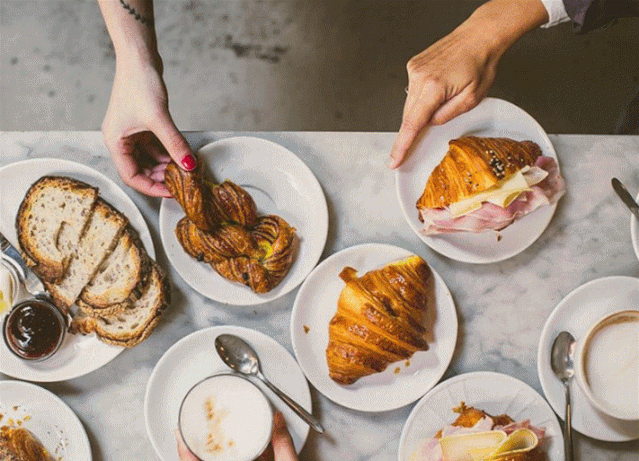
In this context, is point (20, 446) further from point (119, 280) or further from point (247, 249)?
point (247, 249)

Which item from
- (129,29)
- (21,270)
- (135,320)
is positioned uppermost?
(129,29)

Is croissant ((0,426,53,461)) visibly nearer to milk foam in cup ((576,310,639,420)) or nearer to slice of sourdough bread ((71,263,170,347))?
slice of sourdough bread ((71,263,170,347))

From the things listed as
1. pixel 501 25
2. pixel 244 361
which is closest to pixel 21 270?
pixel 244 361

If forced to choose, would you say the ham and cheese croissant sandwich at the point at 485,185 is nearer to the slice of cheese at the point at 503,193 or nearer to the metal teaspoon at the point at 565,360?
the slice of cheese at the point at 503,193

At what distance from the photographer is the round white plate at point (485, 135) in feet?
5.41

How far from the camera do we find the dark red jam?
1606 millimetres

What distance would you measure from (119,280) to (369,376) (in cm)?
71

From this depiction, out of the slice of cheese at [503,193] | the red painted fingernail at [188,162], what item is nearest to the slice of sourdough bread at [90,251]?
the red painted fingernail at [188,162]

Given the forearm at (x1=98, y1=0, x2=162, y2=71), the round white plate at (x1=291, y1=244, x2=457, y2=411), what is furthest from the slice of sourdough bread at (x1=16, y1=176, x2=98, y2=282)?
the round white plate at (x1=291, y1=244, x2=457, y2=411)

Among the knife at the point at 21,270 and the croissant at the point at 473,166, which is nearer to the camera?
the croissant at the point at 473,166

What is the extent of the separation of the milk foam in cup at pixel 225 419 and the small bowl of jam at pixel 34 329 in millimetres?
385

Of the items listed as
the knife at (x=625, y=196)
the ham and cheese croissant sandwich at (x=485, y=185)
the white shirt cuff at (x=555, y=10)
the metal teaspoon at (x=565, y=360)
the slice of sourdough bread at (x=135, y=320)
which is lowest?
the metal teaspoon at (x=565, y=360)

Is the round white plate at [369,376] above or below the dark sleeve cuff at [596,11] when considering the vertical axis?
below

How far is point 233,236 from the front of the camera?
1.63 metres
